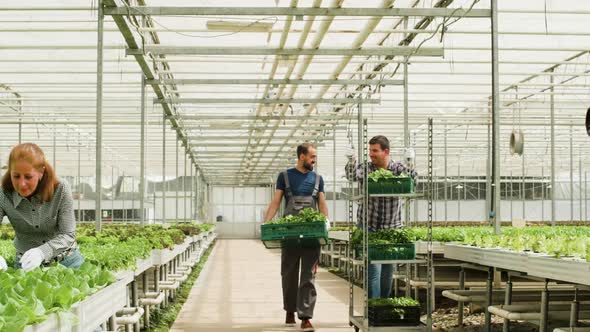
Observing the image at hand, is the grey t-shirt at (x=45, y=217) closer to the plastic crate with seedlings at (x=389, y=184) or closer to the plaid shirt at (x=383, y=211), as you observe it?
the plastic crate with seedlings at (x=389, y=184)

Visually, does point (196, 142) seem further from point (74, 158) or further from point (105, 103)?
point (74, 158)

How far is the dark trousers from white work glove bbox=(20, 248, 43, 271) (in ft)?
11.8

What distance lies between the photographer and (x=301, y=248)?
24.2 ft

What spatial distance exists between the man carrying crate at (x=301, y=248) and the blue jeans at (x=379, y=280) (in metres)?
0.74

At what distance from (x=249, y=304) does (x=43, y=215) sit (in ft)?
18.8

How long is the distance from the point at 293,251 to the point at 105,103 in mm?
12192

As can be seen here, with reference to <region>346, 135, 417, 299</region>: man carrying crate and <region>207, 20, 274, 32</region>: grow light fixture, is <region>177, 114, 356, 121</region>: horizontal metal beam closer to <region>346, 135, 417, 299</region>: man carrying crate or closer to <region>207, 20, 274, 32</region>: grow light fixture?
<region>207, 20, 274, 32</region>: grow light fixture

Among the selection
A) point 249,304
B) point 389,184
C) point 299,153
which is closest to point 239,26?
point 299,153

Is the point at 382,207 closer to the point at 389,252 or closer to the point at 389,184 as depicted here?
the point at 389,184

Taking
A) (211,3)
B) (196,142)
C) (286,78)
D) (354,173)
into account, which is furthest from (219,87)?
(354,173)

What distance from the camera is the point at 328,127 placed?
1833 cm

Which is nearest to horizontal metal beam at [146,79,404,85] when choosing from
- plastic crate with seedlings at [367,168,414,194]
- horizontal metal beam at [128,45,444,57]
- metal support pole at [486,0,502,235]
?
horizontal metal beam at [128,45,444,57]

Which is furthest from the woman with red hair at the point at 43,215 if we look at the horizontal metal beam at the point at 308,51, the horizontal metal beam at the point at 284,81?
the horizontal metal beam at the point at 284,81

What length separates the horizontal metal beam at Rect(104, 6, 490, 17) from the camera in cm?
805
